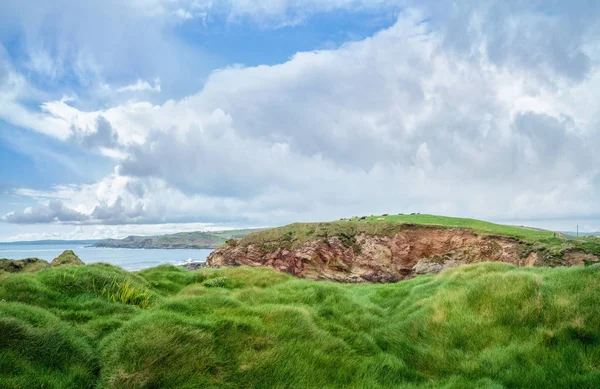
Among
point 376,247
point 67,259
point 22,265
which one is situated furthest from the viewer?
point 376,247

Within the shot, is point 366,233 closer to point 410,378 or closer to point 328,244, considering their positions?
point 328,244

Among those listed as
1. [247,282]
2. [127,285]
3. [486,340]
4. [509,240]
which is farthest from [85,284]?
[509,240]

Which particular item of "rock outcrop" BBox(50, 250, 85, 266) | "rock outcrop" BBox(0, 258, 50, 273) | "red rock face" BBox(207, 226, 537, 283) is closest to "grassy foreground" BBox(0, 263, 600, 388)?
"rock outcrop" BBox(0, 258, 50, 273)

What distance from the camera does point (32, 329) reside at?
295 inches

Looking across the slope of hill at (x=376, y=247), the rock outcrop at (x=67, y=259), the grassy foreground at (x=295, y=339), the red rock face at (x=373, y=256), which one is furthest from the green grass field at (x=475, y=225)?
the rock outcrop at (x=67, y=259)

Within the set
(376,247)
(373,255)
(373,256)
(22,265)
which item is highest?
(22,265)

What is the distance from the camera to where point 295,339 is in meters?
8.93

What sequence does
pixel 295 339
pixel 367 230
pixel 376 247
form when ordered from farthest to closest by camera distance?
pixel 367 230 < pixel 376 247 < pixel 295 339

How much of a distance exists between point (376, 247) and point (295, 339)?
36717 mm

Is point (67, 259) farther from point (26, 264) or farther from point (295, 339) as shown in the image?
point (295, 339)

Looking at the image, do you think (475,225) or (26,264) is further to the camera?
(475,225)

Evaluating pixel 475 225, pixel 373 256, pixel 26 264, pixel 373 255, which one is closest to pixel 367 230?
pixel 373 255

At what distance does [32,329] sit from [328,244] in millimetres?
38374

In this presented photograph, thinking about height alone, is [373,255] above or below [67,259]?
below
